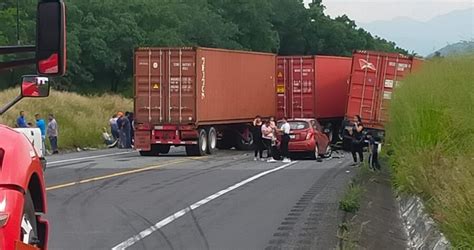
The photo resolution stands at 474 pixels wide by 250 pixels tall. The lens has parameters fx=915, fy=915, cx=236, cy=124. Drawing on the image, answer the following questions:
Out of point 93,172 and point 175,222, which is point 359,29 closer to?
point 93,172

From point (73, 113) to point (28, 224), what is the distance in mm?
39622

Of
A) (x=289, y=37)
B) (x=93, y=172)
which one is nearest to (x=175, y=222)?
(x=93, y=172)

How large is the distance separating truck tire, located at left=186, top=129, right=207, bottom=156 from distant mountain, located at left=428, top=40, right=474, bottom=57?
15.5 metres

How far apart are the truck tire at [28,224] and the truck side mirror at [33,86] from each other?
84cm

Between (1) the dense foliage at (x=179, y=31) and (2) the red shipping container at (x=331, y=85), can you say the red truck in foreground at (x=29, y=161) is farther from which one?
(1) the dense foliage at (x=179, y=31)

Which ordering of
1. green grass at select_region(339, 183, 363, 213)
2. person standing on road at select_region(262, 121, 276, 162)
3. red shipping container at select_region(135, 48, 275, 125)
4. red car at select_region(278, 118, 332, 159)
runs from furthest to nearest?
1. red shipping container at select_region(135, 48, 275, 125)
2. red car at select_region(278, 118, 332, 159)
3. person standing on road at select_region(262, 121, 276, 162)
4. green grass at select_region(339, 183, 363, 213)

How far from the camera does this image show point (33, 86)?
601 cm

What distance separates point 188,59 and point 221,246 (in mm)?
20814

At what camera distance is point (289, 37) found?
362 ft

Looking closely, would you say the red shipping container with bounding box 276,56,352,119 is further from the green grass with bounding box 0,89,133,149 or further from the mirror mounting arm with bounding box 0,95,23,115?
the mirror mounting arm with bounding box 0,95,23,115

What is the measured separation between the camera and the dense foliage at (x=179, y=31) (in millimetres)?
64625

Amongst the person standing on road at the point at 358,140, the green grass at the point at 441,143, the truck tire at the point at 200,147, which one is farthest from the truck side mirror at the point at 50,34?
the truck tire at the point at 200,147

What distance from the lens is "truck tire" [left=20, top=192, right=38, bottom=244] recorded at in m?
5.00

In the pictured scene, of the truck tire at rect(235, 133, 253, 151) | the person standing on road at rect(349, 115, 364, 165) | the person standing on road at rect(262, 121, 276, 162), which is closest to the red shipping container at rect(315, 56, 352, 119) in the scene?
the truck tire at rect(235, 133, 253, 151)
